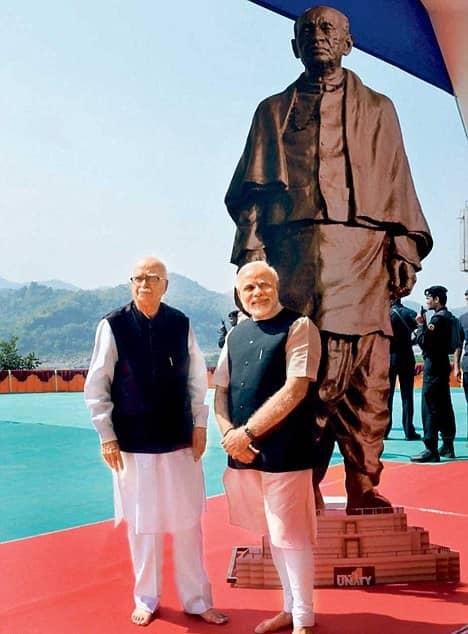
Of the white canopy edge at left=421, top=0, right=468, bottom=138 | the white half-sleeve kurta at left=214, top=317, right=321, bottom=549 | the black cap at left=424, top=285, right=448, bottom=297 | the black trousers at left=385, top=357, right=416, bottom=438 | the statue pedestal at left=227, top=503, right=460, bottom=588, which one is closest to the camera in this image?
the white half-sleeve kurta at left=214, top=317, right=321, bottom=549

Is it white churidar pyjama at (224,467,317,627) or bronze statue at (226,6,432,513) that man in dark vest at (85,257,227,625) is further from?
bronze statue at (226,6,432,513)

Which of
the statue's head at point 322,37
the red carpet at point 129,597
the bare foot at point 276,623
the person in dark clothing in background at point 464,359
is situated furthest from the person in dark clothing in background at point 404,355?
the bare foot at point 276,623

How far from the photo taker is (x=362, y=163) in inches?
123

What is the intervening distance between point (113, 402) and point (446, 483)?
133 inches

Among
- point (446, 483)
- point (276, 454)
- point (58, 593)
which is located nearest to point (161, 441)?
point (276, 454)

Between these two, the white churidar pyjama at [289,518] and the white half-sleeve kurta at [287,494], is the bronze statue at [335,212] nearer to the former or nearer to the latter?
the white half-sleeve kurta at [287,494]

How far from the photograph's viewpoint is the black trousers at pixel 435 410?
621 cm

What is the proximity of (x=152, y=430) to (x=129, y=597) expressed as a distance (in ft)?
2.65

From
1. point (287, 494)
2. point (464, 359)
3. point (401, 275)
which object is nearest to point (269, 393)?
point (287, 494)

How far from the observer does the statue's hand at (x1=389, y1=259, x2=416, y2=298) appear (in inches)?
125

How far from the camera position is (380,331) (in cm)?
320

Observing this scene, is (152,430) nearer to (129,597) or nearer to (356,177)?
(129,597)

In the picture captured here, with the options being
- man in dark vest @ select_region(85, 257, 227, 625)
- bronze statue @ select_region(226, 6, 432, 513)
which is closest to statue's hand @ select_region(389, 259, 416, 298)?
bronze statue @ select_region(226, 6, 432, 513)

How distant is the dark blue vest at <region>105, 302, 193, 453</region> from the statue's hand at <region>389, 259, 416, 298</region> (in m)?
1.10
